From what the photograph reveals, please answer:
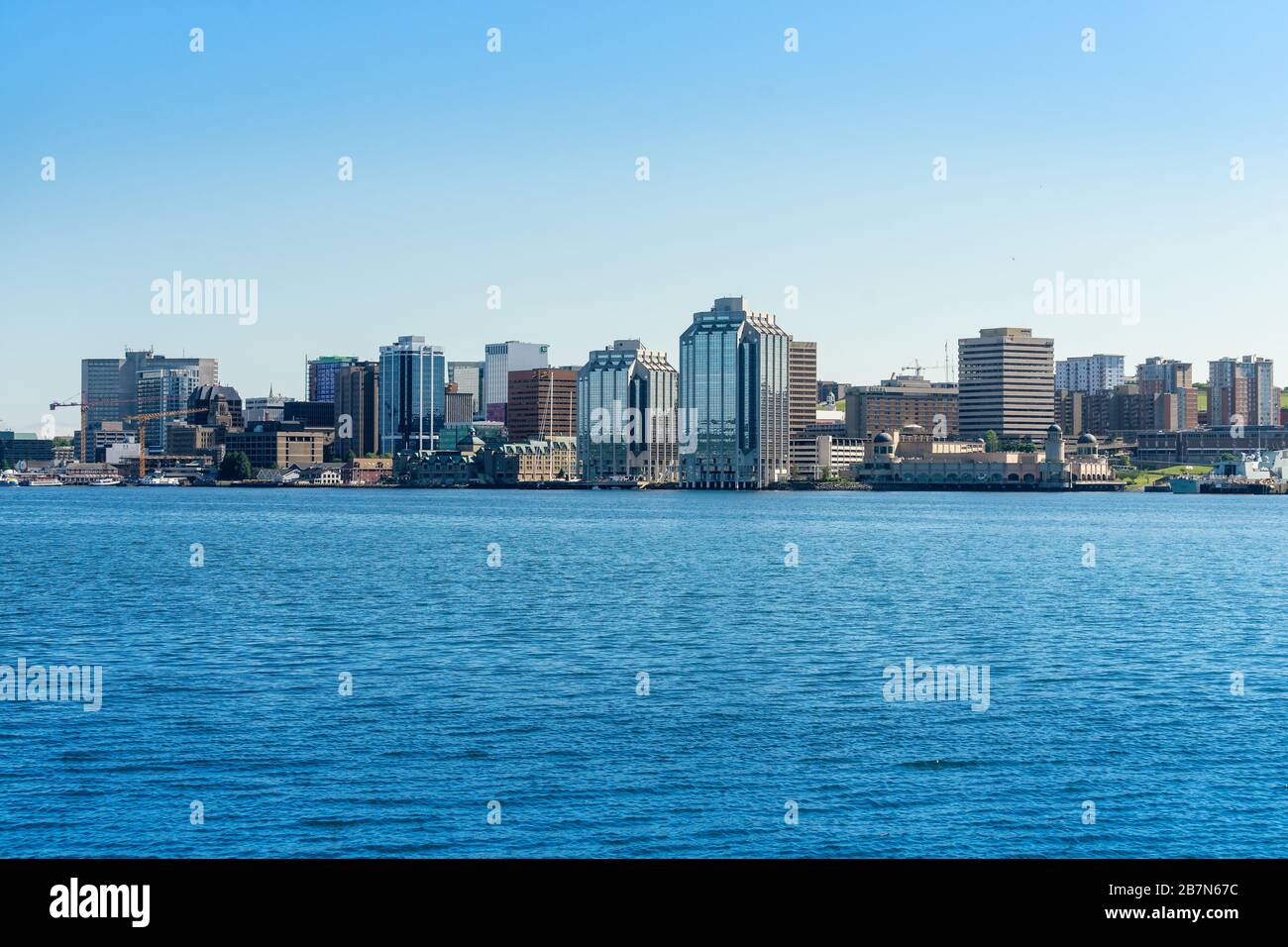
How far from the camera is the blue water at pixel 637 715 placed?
64.4ft

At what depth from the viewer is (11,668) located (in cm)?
3403

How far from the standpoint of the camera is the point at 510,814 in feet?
65.6

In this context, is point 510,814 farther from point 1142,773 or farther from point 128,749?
point 1142,773

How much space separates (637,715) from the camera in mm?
27359

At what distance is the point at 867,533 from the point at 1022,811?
8396 cm

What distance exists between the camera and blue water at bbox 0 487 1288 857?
64.4 ft

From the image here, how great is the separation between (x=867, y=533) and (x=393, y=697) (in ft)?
255
